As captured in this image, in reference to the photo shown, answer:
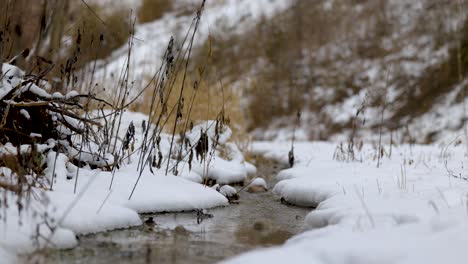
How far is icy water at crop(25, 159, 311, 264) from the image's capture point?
2018 millimetres

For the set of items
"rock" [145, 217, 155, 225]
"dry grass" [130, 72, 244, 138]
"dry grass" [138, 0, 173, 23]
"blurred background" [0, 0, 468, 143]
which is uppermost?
"dry grass" [138, 0, 173, 23]

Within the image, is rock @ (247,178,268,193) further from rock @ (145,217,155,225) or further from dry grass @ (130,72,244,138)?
dry grass @ (130,72,244,138)

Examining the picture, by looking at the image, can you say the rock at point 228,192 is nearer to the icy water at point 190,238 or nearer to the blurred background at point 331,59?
the icy water at point 190,238

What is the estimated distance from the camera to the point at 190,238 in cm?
241

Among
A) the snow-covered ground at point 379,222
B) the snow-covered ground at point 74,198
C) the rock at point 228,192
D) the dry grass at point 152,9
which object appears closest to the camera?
the snow-covered ground at point 379,222

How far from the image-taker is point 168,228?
258 centimetres

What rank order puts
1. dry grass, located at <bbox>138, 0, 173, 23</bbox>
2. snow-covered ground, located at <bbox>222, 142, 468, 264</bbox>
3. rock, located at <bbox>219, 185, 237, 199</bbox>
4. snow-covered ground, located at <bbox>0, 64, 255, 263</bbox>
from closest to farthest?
snow-covered ground, located at <bbox>222, 142, 468, 264</bbox>
snow-covered ground, located at <bbox>0, 64, 255, 263</bbox>
rock, located at <bbox>219, 185, 237, 199</bbox>
dry grass, located at <bbox>138, 0, 173, 23</bbox>

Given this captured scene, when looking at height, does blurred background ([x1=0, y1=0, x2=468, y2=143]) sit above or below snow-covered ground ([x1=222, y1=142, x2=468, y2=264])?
above

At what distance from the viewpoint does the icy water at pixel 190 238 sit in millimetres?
2018

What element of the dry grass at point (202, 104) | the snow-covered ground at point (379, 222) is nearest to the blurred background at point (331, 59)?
the dry grass at point (202, 104)

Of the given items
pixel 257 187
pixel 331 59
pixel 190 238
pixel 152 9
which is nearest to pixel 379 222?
pixel 190 238

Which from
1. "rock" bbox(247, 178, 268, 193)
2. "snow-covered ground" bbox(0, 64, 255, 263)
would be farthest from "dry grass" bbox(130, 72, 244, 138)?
"snow-covered ground" bbox(0, 64, 255, 263)

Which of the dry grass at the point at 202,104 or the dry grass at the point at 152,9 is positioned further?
the dry grass at the point at 152,9

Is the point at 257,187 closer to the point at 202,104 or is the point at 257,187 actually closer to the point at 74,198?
the point at 74,198
